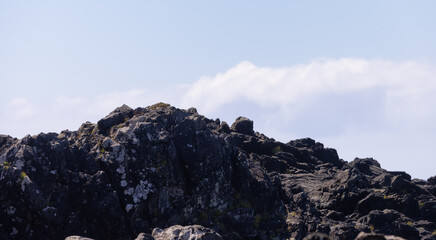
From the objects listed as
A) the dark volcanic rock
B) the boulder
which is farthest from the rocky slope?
the dark volcanic rock

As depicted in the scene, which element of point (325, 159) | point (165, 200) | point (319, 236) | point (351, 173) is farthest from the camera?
point (325, 159)

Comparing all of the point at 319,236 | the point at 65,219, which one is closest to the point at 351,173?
the point at 65,219

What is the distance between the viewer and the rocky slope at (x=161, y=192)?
127ft

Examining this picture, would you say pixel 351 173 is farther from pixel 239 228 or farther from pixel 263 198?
pixel 239 228

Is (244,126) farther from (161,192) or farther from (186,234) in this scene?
(186,234)

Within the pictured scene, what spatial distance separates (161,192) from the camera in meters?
42.3

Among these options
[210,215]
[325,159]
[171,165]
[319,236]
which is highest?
[325,159]

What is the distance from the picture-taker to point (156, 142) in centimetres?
4412

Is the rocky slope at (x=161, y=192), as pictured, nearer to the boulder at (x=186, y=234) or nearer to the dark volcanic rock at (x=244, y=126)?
the boulder at (x=186, y=234)

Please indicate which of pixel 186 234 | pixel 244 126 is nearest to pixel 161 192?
pixel 186 234

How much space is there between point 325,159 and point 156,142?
126ft

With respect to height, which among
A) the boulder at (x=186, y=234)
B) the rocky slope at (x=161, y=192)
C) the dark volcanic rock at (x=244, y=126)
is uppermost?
the dark volcanic rock at (x=244, y=126)

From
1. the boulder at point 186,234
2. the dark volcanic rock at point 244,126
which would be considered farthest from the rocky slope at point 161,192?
the dark volcanic rock at point 244,126

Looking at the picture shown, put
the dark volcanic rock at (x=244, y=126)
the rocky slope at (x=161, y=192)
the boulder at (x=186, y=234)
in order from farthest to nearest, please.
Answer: the dark volcanic rock at (x=244, y=126)
the rocky slope at (x=161, y=192)
the boulder at (x=186, y=234)
